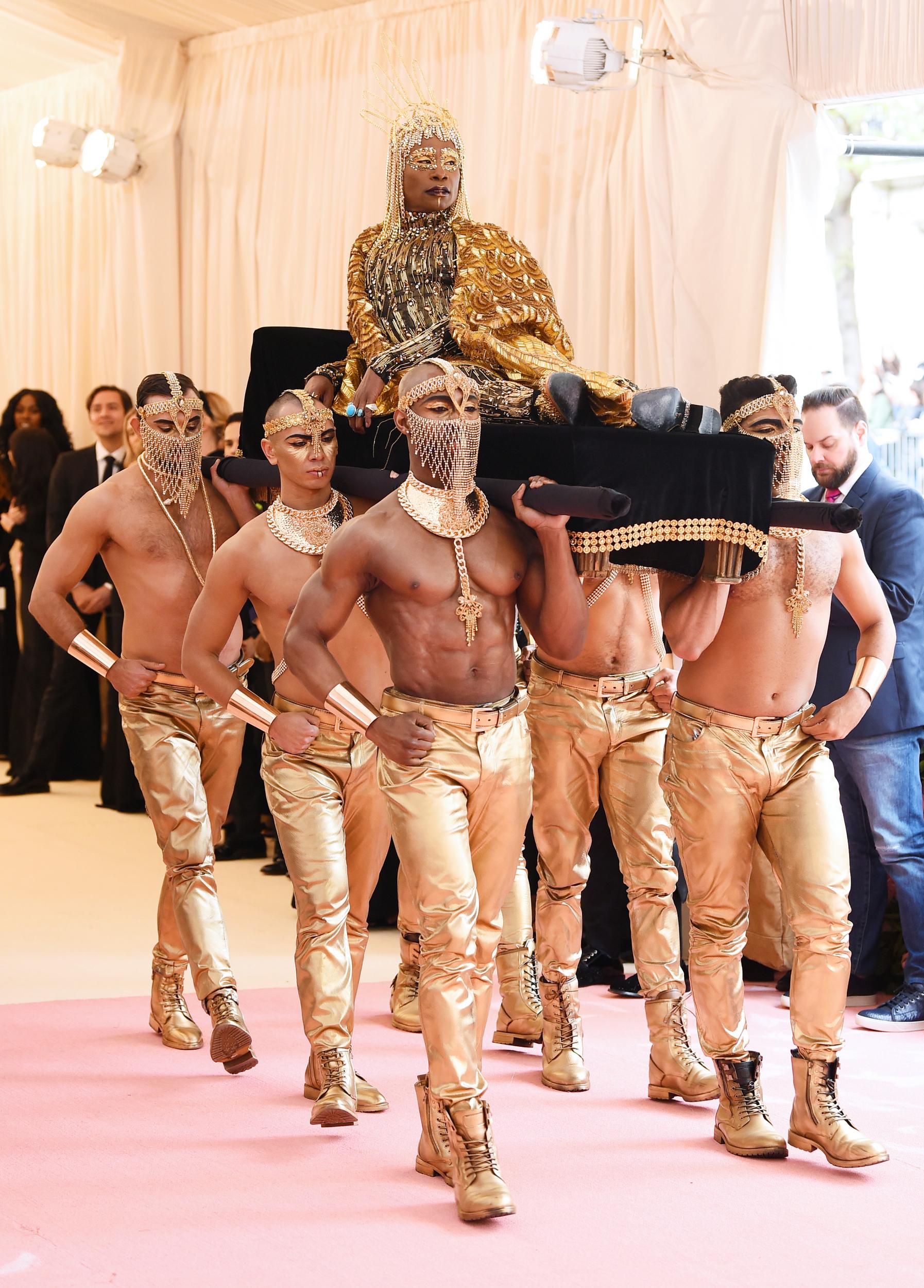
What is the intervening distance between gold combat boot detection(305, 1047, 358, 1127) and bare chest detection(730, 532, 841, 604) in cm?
162

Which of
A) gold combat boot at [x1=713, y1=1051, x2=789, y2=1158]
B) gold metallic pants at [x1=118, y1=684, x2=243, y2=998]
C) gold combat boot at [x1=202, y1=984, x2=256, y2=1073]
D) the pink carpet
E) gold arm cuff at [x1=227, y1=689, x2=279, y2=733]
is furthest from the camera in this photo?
gold metallic pants at [x1=118, y1=684, x2=243, y2=998]

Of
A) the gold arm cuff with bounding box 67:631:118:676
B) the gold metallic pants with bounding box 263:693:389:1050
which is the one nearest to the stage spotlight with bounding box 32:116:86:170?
the gold arm cuff with bounding box 67:631:118:676

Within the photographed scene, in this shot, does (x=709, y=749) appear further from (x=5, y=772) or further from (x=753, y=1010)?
(x=5, y=772)

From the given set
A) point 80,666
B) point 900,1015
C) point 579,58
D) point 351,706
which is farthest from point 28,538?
point 351,706

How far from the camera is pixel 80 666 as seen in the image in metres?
9.52

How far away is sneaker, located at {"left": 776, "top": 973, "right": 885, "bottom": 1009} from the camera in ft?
18.3

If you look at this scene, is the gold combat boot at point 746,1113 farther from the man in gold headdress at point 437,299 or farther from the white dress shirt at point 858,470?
the white dress shirt at point 858,470

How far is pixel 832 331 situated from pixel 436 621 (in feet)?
12.4

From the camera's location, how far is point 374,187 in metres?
8.52

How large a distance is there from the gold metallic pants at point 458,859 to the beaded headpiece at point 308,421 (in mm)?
927

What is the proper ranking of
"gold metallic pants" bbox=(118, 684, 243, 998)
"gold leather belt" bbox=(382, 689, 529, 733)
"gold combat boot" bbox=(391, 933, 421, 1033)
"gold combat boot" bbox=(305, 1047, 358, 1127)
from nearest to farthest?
"gold leather belt" bbox=(382, 689, 529, 733) → "gold combat boot" bbox=(305, 1047, 358, 1127) → "gold metallic pants" bbox=(118, 684, 243, 998) → "gold combat boot" bbox=(391, 933, 421, 1033)

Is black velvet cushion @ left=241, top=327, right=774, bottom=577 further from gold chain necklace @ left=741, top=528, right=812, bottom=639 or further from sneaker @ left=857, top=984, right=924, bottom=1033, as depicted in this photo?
sneaker @ left=857, top=984, right=924, bottom=1033

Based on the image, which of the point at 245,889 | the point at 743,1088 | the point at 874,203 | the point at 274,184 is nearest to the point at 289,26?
the point at 274,184

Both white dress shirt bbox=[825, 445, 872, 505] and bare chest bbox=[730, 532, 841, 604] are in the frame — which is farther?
white dress shirt bbox=[825, 445, 872, 505]
